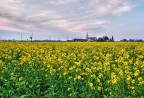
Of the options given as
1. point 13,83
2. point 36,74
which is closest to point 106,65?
point 36,74

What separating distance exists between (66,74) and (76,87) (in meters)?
0.96

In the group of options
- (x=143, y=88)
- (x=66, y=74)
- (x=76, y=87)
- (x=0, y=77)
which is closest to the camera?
(x=143, y=88)

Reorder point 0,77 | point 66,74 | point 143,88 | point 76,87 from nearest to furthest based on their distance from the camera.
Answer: point 143,88 → point 76,87 → point 66,74 → point 0,77

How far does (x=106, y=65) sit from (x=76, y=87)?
1.76 meters

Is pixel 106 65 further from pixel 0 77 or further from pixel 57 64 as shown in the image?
pixel 0 77

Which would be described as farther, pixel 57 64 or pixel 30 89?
pixel 57 64

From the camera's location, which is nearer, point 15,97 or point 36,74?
point 15,97

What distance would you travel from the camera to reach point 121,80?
7926 mm

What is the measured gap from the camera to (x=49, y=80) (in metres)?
9.45

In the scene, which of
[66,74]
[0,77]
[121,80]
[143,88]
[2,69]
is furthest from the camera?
[2,69]

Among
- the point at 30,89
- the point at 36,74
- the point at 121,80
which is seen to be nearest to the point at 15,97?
the point at 30,89

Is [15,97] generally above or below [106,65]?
below

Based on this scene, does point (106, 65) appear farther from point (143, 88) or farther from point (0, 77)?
point (0, 77)

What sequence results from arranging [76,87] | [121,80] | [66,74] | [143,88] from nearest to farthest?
[143,88], [121,80], [76,87], [66,74]
